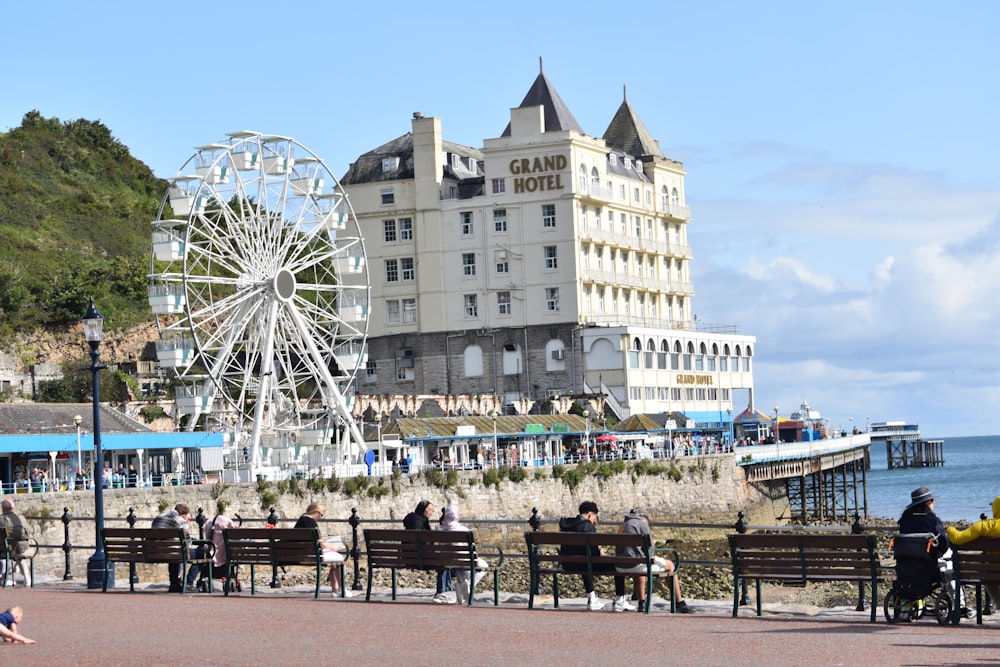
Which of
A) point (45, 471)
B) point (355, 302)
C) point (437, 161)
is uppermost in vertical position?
point (437, 161)

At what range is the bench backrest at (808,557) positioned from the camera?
18375 millimetres

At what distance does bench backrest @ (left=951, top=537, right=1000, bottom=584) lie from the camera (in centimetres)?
1702

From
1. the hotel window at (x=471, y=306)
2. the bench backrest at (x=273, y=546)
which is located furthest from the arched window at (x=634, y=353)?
the bench backrest at (x=273, y=546)

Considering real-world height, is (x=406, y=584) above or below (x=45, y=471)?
below

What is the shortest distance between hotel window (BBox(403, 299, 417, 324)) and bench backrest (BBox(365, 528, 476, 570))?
7433 cm

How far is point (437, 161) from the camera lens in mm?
95125

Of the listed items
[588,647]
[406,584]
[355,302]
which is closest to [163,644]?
[588,647]

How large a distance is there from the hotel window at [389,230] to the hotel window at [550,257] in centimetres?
946

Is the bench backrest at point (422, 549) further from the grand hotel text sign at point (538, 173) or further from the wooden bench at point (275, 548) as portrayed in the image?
the grand hotel text sign at point (538, 173)

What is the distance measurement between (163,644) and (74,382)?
2348 inches

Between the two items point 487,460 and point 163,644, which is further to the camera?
Result: point 487,460

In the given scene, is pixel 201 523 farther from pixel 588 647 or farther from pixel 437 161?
pixel 437 161

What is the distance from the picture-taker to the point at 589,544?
20.0 metres

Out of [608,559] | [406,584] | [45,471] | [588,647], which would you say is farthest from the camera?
[45,471]
